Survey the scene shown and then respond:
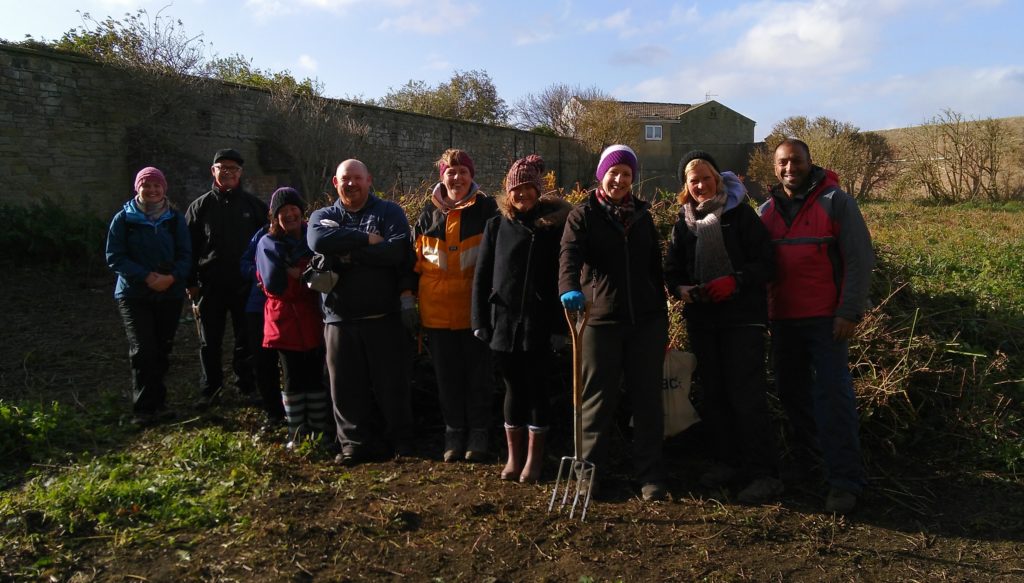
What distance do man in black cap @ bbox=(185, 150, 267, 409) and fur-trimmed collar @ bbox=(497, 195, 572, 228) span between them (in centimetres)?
240

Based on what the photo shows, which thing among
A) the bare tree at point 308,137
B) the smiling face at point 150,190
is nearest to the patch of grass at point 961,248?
the smiling face at point 150,190

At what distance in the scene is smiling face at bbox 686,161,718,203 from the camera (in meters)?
3.89

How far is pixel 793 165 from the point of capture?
151 inches

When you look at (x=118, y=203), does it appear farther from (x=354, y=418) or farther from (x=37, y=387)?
(x=354, y=418)

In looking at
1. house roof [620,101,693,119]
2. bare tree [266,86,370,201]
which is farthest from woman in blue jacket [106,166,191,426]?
house roof [620,101,693,119]

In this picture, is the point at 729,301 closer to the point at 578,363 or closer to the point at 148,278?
the point at 578,363

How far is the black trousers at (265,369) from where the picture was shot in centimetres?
483

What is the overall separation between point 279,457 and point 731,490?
2614mm

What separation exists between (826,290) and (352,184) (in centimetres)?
271

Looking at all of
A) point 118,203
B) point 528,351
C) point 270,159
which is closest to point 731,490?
point 528,351

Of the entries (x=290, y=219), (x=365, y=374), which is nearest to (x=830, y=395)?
(x=365, y=374)

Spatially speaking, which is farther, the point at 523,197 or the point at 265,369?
the point at 265,369

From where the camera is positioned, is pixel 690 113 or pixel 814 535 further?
pixel 690 113

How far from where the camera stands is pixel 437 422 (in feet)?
16.6
